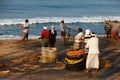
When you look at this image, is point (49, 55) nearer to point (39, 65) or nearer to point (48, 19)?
point (39, 65)

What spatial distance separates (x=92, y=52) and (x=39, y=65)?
2990 mm

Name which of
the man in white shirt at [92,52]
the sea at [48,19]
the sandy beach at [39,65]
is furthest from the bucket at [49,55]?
the sea at [48,19]

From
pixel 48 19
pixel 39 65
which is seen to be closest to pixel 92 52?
pixel 39 65

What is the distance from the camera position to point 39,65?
16938 mm

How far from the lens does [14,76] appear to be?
1473 cm

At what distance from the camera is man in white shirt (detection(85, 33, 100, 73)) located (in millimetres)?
14922

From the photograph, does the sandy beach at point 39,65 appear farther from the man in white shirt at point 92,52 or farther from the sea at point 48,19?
the sea at point 48,19

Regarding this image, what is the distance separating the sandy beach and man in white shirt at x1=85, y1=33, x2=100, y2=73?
0.35m

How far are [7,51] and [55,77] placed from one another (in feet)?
21.3

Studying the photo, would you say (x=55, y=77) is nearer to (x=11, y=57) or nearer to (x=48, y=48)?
(x=48, y=48)

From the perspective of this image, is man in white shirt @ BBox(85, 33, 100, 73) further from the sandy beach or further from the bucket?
the bucket

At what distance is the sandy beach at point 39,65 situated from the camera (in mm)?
14734

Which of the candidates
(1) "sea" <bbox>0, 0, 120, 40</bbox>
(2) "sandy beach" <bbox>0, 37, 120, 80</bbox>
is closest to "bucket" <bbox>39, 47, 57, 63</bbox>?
(2) "sandy beach" <bbox>0, 37, 120, 80</bbox>

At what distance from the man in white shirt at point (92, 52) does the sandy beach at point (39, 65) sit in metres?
0.35
